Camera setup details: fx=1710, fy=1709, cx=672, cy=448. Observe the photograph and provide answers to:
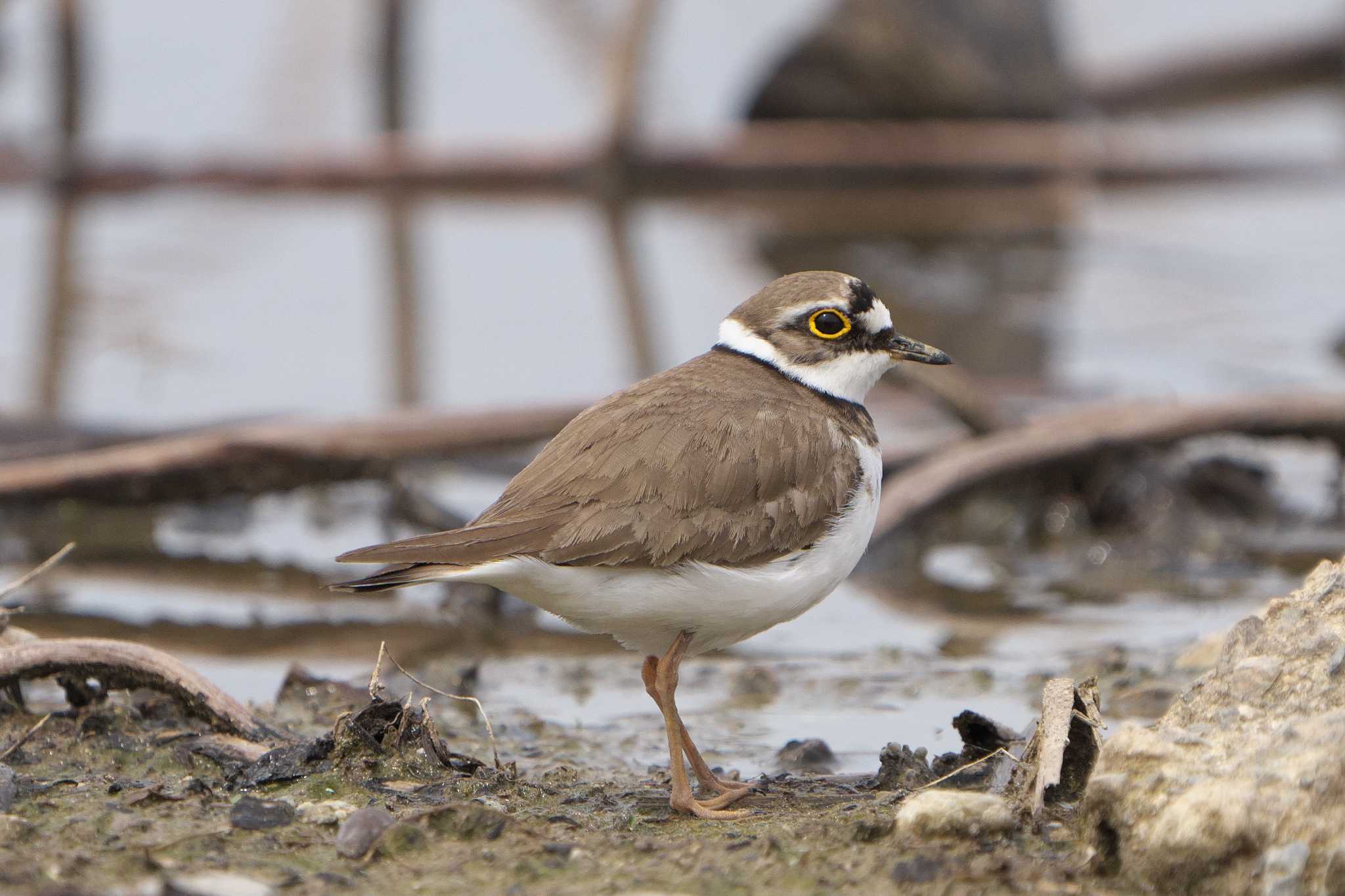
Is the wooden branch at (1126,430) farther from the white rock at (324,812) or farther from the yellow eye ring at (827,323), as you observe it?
the white rock at (324,812)

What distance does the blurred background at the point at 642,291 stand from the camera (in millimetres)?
6309

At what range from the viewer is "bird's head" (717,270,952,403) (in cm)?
492

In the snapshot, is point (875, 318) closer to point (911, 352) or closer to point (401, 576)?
point (911, 352)

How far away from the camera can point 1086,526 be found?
7.51 meters

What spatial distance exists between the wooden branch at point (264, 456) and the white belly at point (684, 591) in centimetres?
276

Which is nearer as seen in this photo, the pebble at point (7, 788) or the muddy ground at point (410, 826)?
the muddy ground at point (410, 826)

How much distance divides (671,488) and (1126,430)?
355 centimetres

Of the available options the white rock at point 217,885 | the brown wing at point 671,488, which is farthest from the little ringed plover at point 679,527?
the white rock at point 217,885

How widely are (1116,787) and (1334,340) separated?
8183 millimetres

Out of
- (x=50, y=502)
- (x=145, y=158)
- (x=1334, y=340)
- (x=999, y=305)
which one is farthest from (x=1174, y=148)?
(x=50, y=502)

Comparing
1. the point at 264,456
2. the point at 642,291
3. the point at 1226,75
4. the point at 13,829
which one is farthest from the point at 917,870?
the point at 1226,75

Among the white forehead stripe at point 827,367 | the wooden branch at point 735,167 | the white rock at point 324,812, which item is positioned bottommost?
→ the white rock at point 324,812

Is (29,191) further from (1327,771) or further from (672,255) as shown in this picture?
(1327,771)

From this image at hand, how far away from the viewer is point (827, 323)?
16.1 ft
